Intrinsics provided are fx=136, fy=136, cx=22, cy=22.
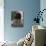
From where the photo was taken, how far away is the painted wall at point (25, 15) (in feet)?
17.6

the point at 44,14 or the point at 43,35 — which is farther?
the point at 44,14

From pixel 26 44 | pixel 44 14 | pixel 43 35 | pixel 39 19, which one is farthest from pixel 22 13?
pixel 43 35

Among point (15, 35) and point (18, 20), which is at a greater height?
point (18, 20)

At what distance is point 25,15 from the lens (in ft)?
17.9

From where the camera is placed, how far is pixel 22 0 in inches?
213

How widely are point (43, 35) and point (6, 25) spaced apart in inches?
113

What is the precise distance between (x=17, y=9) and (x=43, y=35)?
2895mm

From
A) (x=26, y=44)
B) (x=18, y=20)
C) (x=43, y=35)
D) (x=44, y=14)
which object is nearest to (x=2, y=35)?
(x=18, y=20)

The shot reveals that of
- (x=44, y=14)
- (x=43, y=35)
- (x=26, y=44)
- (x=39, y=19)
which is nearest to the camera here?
(x=43, y=35)

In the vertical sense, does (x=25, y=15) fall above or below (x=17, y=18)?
above

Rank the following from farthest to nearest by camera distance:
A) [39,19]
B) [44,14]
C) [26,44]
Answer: [39,19] → [44,14] → [26,44]

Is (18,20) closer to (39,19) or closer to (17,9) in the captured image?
(17,9)

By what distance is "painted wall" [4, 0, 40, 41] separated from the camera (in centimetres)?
537

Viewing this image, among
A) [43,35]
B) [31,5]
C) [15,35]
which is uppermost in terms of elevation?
[31,5]
